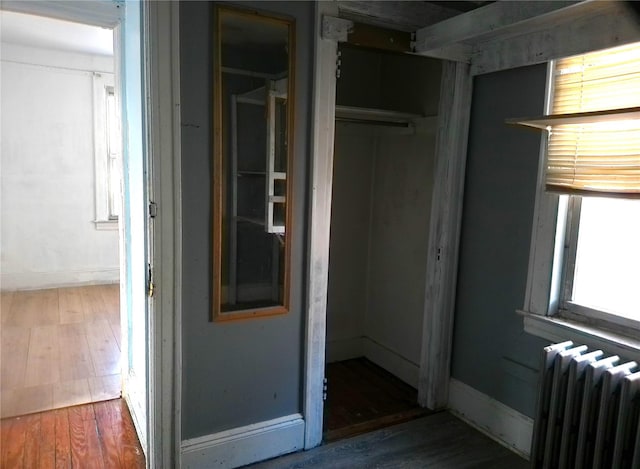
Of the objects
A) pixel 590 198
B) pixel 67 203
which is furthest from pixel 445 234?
pixel 67 203

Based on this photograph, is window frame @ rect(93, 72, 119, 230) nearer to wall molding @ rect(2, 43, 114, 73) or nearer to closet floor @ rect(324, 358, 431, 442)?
wall molding @ rect(2, 43, 114, 73)

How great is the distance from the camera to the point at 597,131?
2010 mm

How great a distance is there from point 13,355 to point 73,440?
1397mm

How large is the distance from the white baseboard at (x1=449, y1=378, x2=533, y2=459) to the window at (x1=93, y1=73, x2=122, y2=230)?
422 centimetres

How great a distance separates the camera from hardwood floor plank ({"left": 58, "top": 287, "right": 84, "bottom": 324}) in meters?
4.31

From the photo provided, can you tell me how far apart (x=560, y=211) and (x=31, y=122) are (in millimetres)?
5245

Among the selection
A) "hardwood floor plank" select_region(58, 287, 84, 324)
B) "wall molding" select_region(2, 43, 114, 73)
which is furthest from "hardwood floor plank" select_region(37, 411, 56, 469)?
"wall molding" select_region(2, 43, 114, 73)

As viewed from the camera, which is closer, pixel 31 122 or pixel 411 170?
pixel 411 170

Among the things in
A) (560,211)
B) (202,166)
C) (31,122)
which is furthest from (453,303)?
(31,122)

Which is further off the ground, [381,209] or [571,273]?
[381,209]

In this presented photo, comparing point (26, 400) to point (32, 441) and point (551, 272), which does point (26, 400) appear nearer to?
point (32, 441)

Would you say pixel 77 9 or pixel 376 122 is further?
pixel 376 122

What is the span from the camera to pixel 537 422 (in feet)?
6.74

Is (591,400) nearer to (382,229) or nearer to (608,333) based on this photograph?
(608,333)
